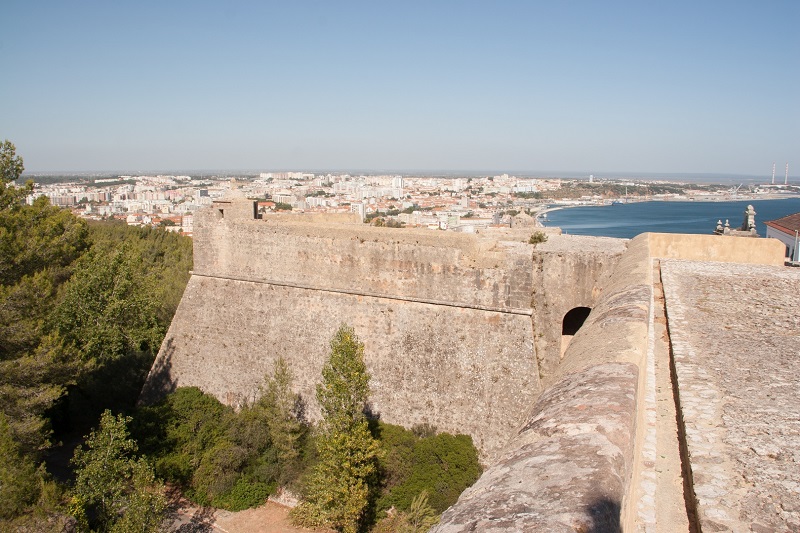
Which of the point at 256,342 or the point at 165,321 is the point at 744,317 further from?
the point at 165,321

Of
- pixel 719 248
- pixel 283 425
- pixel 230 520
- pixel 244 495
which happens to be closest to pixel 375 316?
pixel 283 425

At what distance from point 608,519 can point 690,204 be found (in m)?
88.6

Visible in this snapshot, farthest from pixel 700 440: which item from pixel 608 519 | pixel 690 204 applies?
pixel 690 204

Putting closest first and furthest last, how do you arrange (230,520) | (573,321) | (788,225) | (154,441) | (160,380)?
(230,520)
(573,321)
(154,441)
(160,380)
(788,225)

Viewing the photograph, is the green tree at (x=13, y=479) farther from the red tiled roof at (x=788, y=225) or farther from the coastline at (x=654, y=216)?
the coastline at (x=654, y=216)

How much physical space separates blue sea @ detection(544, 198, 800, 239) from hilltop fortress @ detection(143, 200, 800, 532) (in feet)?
92.3

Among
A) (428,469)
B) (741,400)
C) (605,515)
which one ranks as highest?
(605,515)

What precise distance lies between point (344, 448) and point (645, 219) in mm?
53812

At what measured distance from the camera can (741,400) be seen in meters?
2.88

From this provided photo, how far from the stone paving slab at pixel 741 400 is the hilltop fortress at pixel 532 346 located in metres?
0.01

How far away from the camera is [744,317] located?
491 centimetres

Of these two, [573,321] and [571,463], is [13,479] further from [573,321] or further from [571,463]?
[573,321]

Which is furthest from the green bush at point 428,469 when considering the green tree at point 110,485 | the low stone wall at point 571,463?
the low stone wall at point 571,463

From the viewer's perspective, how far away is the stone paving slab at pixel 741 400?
1.87 metres
